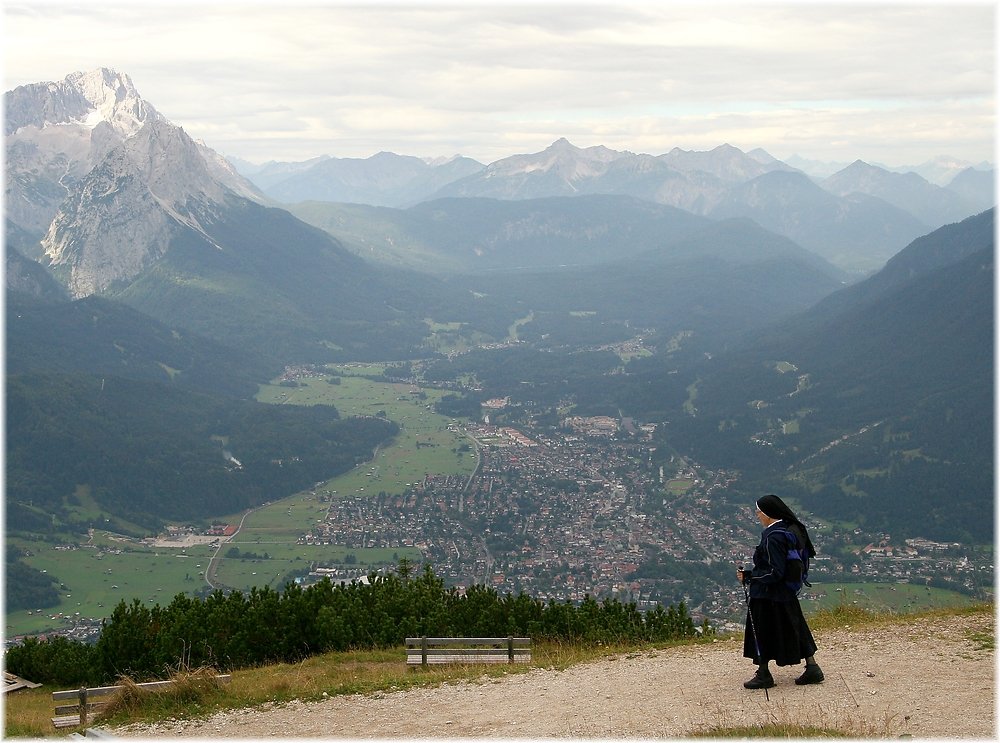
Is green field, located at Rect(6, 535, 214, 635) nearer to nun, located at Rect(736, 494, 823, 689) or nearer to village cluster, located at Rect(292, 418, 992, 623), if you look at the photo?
village cluster, located at Rect(292, 418, 992, 623)

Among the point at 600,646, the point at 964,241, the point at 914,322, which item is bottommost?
the point at 600,646

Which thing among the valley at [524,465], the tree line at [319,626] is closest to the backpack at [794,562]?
the tree line at [319,626]

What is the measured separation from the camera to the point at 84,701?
19.2m

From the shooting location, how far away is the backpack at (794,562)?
52.1 ft

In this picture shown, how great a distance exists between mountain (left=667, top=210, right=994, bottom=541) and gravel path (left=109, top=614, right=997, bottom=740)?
3128 inches

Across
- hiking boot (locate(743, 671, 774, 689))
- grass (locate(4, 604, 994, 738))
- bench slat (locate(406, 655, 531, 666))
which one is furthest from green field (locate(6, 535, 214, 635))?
hiking boot (locate(743, 671, 774, 689))

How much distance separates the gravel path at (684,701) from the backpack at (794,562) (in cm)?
180

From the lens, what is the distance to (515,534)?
96500 millimetres

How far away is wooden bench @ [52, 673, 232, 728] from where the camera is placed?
734 inches

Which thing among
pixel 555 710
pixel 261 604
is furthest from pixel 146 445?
pixel 555 710

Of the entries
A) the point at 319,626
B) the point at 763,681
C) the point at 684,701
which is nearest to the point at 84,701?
the point at 319,626

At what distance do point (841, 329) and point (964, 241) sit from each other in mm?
38474

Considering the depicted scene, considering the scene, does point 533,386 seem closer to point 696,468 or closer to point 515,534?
point 696,468

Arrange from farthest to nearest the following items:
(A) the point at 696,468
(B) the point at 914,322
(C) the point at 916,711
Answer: (B) the point at 914,322 < (A) the point at 696,468 < (C) the point at 916,711
